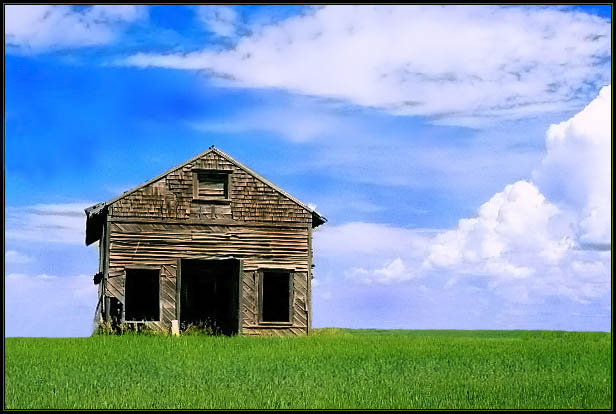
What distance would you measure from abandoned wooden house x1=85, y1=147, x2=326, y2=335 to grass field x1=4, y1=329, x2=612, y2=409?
14.6 feet

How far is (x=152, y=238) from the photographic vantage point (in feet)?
109

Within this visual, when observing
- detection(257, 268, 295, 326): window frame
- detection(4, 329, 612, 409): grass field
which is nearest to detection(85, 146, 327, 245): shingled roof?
detection(257, 268, 295, 326): window frame

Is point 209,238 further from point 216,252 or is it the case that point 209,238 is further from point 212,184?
point 212,184

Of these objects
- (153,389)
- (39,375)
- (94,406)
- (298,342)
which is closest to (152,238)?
(298,342)

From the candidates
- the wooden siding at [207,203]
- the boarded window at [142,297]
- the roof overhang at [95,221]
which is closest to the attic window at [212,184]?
the wooden siding at [207,203]

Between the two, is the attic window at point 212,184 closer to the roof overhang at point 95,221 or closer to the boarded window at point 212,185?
the boarded window at point 212,185

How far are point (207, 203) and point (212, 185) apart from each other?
0.74 m

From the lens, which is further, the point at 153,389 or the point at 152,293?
the point at 152,293

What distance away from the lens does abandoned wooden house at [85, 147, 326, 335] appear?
3303cm

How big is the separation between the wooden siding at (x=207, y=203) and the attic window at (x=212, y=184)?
6.7 inches

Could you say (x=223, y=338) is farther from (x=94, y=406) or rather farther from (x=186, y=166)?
(x=94, y=406)

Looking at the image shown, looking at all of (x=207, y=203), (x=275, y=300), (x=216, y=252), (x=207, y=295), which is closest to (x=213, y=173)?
(x=207, y=203)

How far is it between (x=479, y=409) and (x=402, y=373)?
5.82m

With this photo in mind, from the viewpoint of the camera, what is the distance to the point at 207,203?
111 ft
